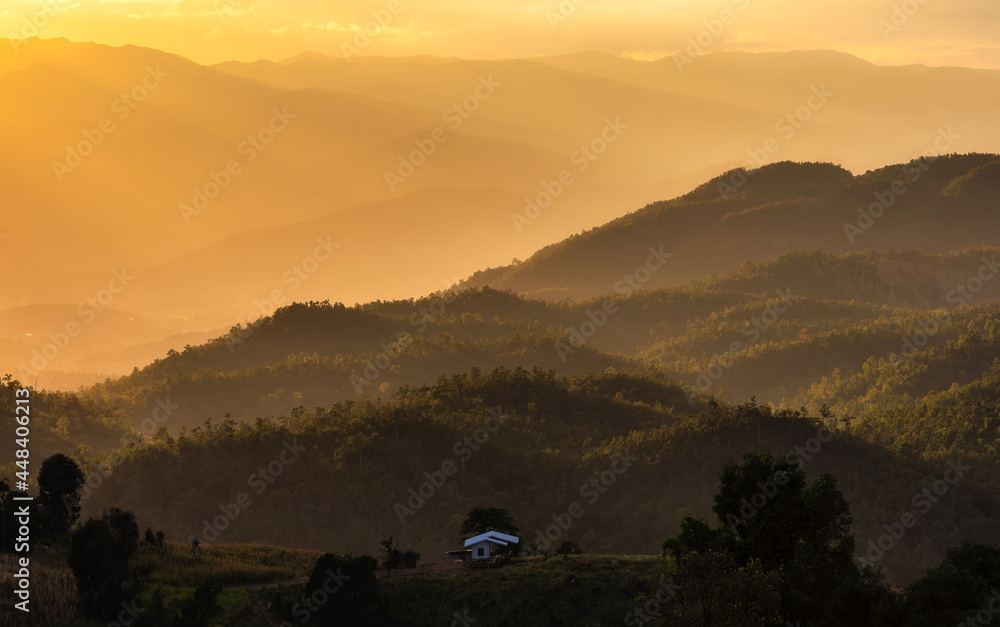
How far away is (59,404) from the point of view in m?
145

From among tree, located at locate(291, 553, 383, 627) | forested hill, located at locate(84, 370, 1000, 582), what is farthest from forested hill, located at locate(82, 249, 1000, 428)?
tree, located at locate(291, 553, 383, 627)

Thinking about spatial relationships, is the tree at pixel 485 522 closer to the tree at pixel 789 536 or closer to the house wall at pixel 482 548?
the house wall at pixel 482 548

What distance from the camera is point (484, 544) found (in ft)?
233

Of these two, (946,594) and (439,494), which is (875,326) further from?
(946,594)

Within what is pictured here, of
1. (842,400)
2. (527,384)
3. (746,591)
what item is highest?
(842,400)

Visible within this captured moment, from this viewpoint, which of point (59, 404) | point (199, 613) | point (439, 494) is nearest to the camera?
point (199, 613)

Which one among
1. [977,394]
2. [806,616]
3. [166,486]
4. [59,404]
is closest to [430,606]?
[806,616]

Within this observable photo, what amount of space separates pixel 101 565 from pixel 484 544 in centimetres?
2134

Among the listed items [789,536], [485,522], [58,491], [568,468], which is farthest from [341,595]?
[568,468]

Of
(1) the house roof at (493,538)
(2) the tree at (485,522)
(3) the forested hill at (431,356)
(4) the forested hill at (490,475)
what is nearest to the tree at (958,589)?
Answer: (1) the house roof at (493,538)

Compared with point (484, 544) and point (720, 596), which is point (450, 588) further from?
point (720, 596)

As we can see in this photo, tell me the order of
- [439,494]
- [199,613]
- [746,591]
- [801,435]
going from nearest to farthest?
[746,591], [199,613], [439,494], [801,435]

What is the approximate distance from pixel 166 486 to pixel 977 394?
250 feet

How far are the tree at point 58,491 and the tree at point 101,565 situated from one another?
770 cm
